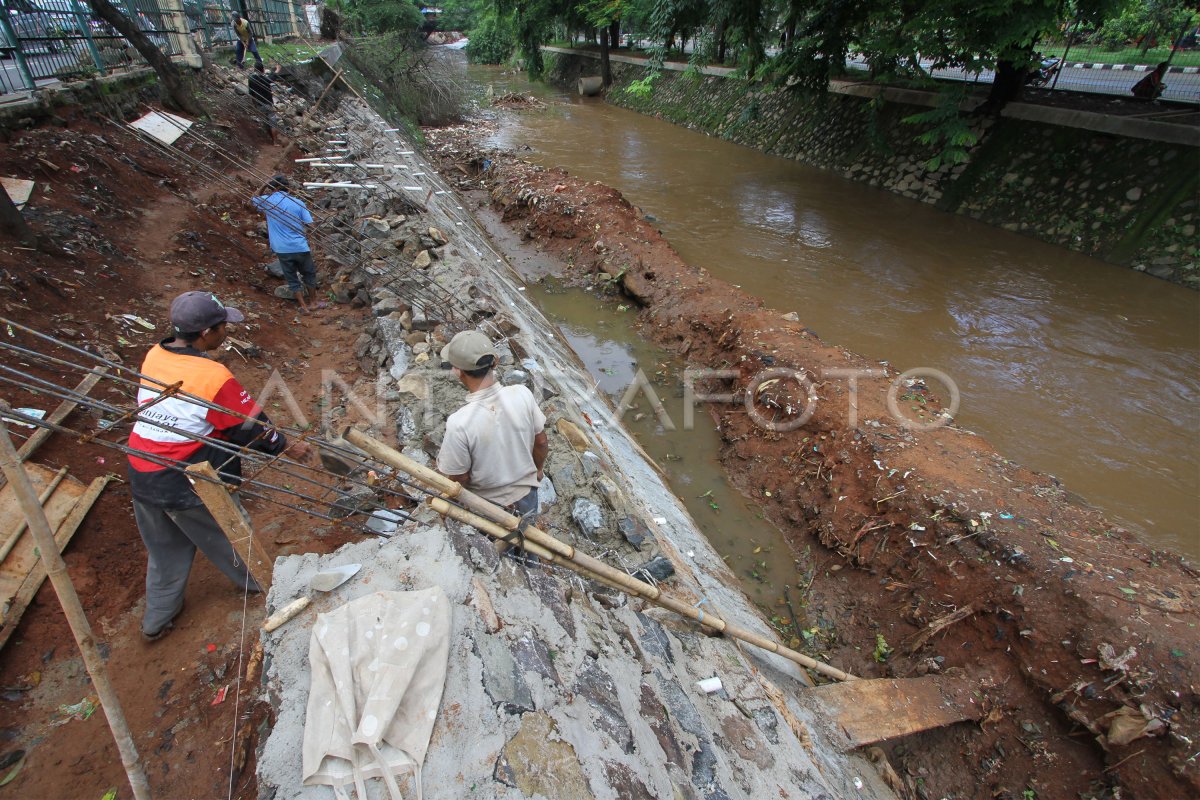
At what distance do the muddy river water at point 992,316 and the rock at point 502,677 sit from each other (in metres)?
3.68

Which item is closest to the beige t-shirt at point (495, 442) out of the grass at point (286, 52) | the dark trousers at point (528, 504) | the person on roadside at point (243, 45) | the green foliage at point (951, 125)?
the dark trousers at point (528, 504)

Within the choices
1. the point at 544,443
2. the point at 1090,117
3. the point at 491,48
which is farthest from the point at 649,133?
the point at 491,48

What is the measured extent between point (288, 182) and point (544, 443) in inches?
329

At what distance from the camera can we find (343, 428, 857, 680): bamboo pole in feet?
8.32

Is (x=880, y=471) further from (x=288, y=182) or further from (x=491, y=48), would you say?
(x=491, y=48)

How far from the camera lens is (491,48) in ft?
147

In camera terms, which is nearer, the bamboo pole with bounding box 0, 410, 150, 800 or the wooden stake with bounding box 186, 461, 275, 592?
the bamboo pole with bounding box 0, 410, 150, 800

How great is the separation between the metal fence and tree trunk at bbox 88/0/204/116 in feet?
1.85

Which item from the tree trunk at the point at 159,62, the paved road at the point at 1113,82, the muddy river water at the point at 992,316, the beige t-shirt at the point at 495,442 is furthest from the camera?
the paved road at the point at 1113,82

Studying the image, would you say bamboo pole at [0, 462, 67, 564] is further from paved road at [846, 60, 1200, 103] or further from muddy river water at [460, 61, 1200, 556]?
paved road at [846, 60, 1200, 103]

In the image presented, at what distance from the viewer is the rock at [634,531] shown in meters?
3.90

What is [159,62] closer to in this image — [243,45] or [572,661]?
[243,45]

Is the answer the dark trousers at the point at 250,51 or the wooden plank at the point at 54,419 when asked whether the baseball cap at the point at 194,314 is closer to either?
the wooden plank at the point at 54,419

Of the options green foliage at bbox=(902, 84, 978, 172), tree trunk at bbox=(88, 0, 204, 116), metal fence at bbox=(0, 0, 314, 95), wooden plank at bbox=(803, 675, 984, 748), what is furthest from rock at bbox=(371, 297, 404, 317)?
green foliage at bbox=(902, 84, 978, 172)
